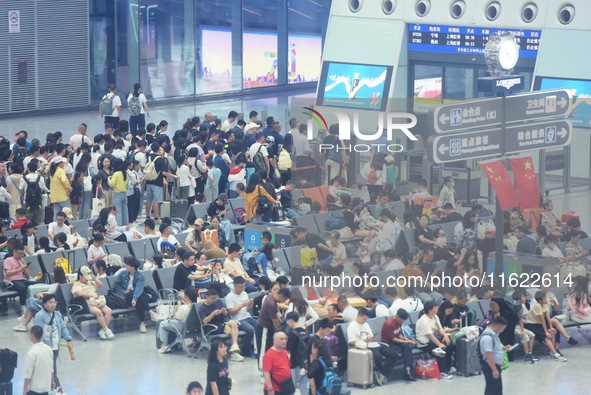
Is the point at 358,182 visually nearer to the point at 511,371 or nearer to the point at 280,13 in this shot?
the point at 511,371

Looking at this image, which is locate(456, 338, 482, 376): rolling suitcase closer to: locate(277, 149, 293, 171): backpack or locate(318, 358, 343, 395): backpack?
locate(318, 358, 343, 395): backpack

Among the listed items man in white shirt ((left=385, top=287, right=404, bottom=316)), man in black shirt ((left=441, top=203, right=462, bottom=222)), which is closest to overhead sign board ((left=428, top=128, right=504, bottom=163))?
man in white shirt ((left=385, top=287, right=404, bottom=316))

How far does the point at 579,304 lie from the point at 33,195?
938 cm

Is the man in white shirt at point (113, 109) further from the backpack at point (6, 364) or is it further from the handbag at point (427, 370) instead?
the backpack at point (6, 364)

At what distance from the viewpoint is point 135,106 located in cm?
3062

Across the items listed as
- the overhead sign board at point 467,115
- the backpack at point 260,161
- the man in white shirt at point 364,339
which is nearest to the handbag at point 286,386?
the man in white shirt at point 364,339

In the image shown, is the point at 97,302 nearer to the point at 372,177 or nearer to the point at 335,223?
the point at 335,223

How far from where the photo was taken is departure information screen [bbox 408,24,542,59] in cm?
2706

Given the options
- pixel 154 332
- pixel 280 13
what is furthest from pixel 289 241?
pixel 280 13

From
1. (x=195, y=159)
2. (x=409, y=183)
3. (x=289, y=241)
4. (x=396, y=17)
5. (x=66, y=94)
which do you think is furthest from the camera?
(x=66, y=94)

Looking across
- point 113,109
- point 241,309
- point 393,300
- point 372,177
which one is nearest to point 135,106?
point 113,109

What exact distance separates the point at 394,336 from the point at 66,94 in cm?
2360

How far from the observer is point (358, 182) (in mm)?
18984

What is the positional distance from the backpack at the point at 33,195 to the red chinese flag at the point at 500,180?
8171 mm
